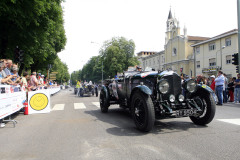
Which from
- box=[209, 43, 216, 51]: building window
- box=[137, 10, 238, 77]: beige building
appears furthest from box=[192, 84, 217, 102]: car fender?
box=[209, 43, 216, 51]: building window

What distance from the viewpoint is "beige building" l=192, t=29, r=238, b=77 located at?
3347 cm

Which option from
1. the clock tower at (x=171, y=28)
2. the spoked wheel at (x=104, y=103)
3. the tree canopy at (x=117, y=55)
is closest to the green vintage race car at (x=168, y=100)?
the spoked wheel at (x=104, y=103)

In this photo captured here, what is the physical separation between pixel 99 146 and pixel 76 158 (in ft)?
2.06

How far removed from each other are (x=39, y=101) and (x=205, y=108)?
20.6 ft

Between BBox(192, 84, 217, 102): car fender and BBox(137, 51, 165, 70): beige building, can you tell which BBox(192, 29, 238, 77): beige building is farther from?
BBox(192, 84, 217, 102): car fender

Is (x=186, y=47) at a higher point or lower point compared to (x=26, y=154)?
→ higher

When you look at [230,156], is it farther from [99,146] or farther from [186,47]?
[186,47]

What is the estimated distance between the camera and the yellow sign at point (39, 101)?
7.92 metres

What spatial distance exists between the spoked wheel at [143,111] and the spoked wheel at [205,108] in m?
1.51

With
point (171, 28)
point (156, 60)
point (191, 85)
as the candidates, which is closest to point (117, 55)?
point (156, 60)

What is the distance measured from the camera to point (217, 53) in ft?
122

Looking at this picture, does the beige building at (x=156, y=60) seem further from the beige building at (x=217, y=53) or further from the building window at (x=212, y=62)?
the building window at (x=212, y=62)

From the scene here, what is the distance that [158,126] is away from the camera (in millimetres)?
5137

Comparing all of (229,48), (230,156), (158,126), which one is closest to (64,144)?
(158,126)
